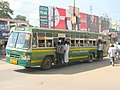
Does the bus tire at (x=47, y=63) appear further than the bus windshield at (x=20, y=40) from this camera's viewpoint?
Yes

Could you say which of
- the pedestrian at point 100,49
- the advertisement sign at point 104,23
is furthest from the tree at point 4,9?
the pedestrian at point 100,49

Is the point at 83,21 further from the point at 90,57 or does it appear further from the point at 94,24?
the point at 90,57

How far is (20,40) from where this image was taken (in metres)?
13.7

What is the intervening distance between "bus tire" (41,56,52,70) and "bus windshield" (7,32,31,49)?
1.69m

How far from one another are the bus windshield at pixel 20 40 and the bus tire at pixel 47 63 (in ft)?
5.53

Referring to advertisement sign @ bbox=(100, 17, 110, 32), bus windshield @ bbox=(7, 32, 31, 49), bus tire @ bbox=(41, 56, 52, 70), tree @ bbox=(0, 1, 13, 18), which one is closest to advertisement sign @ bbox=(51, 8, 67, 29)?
advertisement sign @ bbox=(100, 17, 110, 32)

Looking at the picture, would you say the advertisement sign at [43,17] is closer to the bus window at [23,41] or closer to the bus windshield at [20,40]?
the bus windshield at [20,40]

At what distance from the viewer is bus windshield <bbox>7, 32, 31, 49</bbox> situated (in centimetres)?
1333

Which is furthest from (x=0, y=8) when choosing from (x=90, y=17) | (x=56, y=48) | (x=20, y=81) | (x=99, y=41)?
(x=20, y=81)

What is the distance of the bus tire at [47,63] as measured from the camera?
47.1 feet

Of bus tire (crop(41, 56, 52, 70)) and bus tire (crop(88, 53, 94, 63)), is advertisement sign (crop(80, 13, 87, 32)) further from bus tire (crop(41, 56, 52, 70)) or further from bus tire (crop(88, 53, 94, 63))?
bus tire (crop(41, 56, 52, 70))

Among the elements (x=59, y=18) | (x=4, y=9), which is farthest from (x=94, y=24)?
(x=4, y=9)

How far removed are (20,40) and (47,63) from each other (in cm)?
218

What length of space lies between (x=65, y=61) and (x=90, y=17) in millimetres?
33610
